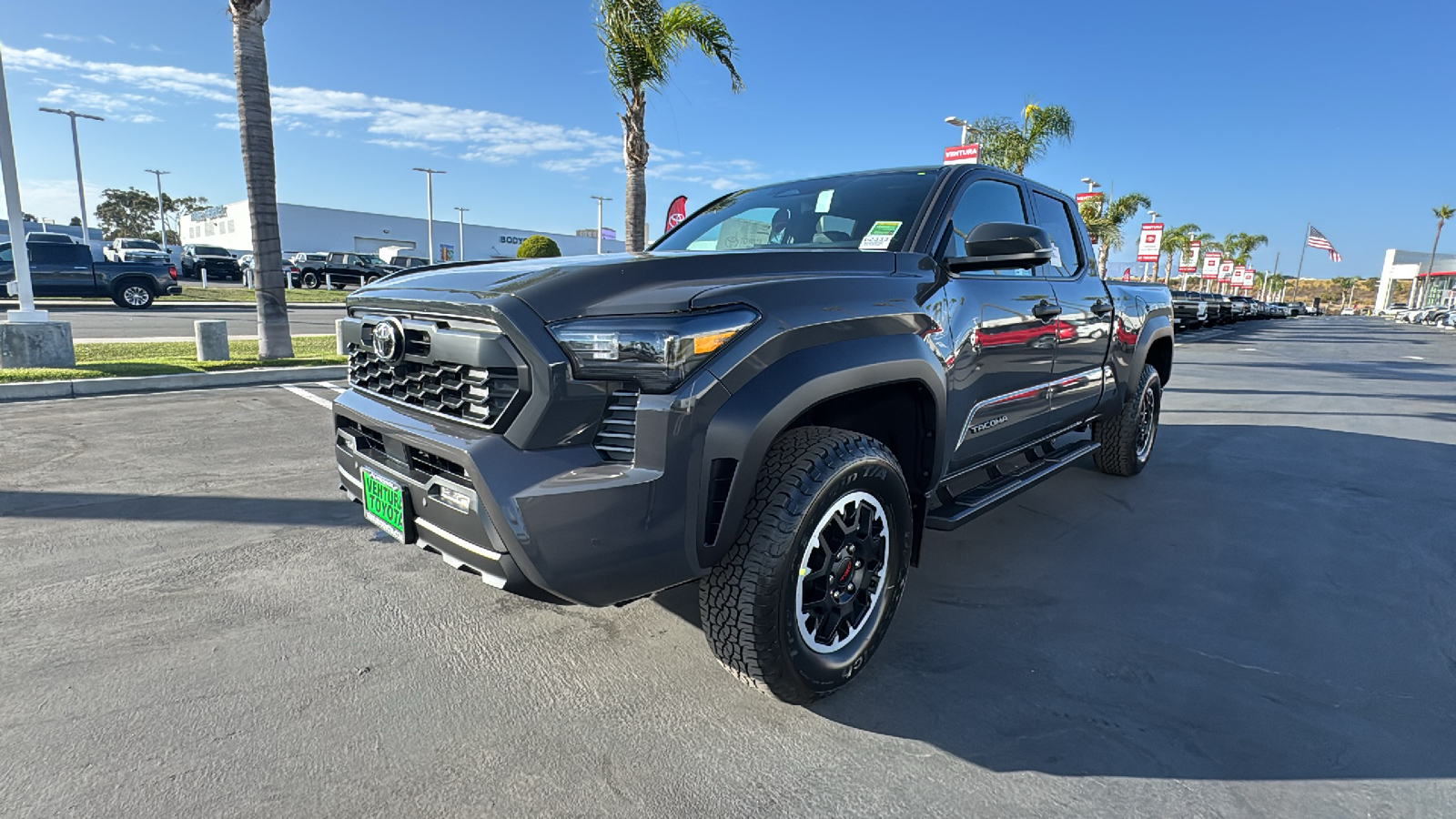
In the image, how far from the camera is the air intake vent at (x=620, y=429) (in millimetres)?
1990

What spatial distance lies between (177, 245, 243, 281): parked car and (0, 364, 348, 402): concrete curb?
102 ft

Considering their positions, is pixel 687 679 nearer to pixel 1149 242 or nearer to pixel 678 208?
pixel 678 208

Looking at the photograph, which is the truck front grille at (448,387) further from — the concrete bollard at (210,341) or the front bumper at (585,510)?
the concrete bollard at (210,341)

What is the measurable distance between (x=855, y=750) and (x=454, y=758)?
1.16 m

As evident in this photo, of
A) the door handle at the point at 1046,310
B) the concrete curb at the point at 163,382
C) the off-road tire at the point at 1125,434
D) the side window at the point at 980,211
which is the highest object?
the side window at the point at 980,211

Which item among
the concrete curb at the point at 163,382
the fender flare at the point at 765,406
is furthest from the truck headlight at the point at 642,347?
the concrete curb at the point at 163,382

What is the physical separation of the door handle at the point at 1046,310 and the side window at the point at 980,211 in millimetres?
174

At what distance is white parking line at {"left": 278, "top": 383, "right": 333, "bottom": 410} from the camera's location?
743 centimetres

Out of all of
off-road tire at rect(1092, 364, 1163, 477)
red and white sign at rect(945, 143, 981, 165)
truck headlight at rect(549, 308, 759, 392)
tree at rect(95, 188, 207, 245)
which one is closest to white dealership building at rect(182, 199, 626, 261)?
tree at rect(95, 188, 207, 245)

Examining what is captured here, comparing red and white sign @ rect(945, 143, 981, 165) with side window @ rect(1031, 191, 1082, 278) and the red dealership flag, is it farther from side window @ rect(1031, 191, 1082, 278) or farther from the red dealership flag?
side window @ rect(1031, 191, 1082, 278)

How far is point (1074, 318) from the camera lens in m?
4.02

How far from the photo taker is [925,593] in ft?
10.8

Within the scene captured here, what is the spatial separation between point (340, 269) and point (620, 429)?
121ft

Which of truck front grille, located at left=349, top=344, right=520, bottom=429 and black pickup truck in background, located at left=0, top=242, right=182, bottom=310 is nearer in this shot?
truck front grille, located at left=349, top=344, right=520, bottom=429
